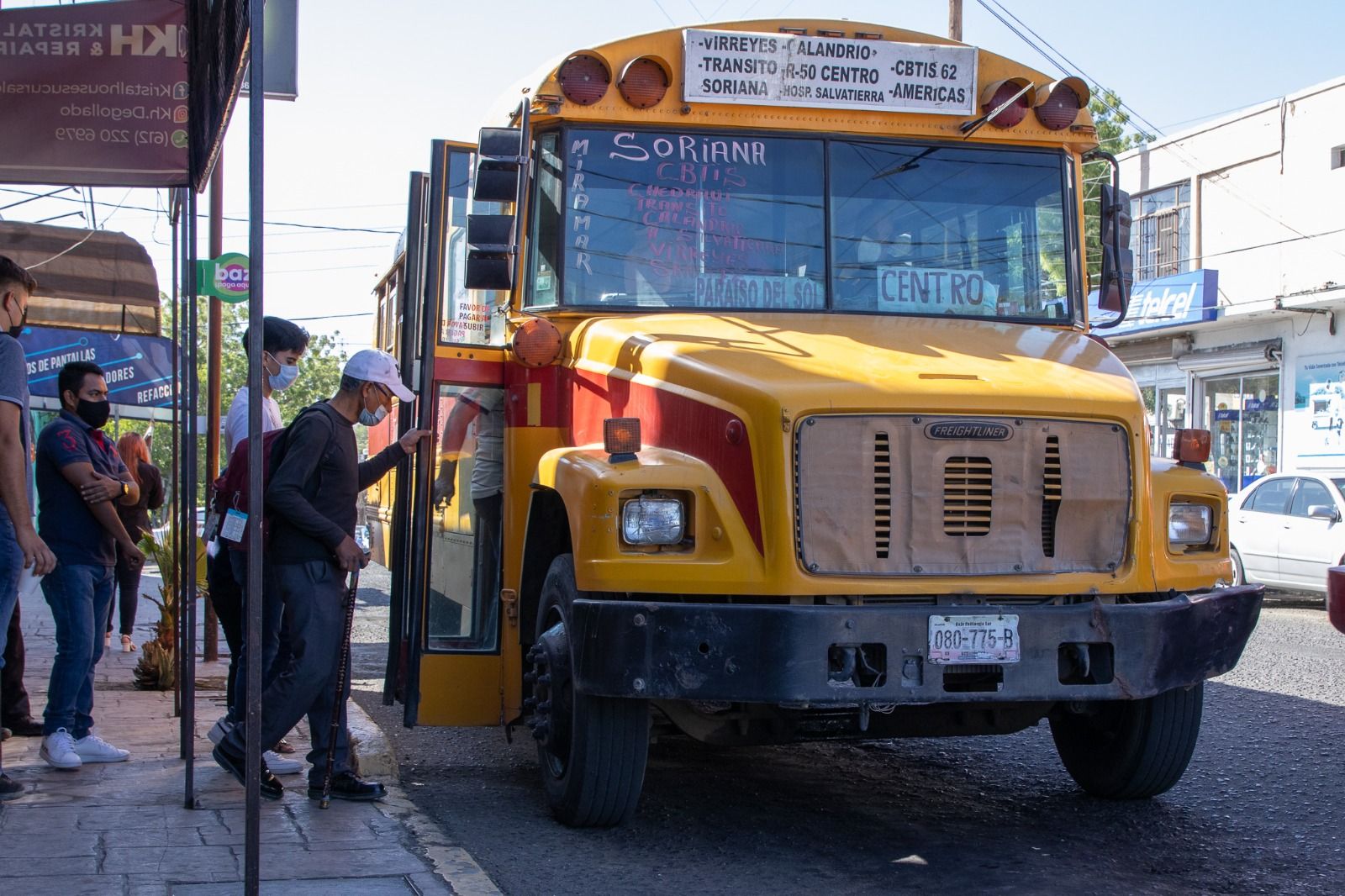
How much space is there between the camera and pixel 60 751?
6293mm

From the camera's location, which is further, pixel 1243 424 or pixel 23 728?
pixel 1243 424

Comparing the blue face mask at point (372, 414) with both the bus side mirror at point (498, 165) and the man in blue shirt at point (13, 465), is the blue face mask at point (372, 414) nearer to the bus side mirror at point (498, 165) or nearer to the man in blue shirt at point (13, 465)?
the bus side mirror at point (498, 165)

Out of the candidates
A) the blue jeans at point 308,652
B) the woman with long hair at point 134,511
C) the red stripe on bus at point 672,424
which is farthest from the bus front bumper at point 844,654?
the woman with long hair at point 134,511

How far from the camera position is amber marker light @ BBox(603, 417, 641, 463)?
16.6ft

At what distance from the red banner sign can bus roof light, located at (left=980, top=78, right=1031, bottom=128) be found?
11.1 ft

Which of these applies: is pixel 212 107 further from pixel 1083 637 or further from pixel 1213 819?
pixel 1213 819

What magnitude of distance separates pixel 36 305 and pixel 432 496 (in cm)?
779

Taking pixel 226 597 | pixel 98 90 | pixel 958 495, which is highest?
pixel 98 90

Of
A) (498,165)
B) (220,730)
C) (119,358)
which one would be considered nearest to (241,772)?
(220,730)

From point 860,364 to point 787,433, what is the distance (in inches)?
20.2

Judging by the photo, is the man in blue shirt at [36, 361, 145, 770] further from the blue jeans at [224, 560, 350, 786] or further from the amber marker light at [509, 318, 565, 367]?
the amber marker light at [509, 318, 565, 367]

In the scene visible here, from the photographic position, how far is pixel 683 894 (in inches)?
185

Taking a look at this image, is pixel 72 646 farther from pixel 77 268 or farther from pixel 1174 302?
pixel 1174 302

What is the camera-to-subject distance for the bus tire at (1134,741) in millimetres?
5652
